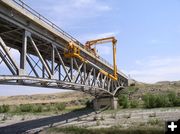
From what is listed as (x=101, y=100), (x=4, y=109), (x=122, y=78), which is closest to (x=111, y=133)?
(x=101, y=100)

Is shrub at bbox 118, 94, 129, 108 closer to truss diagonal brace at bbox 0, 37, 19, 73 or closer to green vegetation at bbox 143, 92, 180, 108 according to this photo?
green vegetation at bbox 143, 92, 180, 108

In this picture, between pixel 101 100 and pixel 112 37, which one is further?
pixel 101 100

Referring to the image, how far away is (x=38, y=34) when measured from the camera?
29.8 m

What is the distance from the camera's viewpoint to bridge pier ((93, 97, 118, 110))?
2445 inches

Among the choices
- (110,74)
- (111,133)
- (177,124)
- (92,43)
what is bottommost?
(111,133)

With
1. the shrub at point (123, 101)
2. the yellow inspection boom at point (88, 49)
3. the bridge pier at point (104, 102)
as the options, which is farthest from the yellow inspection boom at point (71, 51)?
the shrub at point (123, 101)

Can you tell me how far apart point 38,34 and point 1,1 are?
7.16 m

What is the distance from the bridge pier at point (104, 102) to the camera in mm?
62094

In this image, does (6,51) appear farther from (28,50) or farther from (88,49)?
(88,49)

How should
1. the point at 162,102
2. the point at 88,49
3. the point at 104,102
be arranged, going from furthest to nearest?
the point at 104,102 → the point at 162,102 → the point at 88,49

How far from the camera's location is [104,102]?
64062mm

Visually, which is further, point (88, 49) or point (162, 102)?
point (162, 102)

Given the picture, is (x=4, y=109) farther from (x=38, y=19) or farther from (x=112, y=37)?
(x=38, y=19)

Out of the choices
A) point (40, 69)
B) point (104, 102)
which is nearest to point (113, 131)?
point (40, 69)
